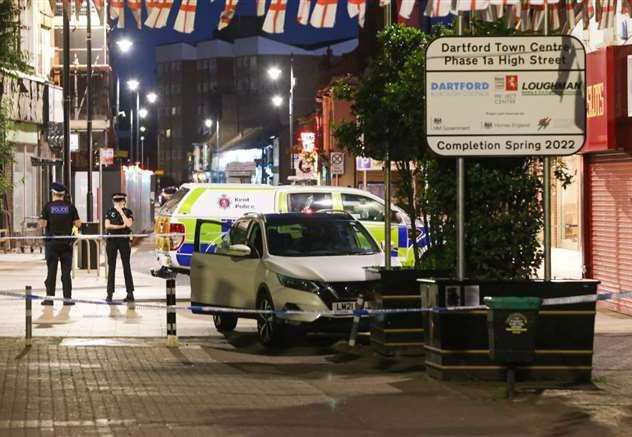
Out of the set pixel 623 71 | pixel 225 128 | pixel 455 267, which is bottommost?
pixel 455 267

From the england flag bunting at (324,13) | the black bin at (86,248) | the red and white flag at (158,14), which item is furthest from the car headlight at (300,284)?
the black bin at (86,248)

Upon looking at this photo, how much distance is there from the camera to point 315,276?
52.5 feet

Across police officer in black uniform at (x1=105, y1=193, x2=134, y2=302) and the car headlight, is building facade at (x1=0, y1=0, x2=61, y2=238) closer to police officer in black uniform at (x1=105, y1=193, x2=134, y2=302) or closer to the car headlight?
police officer in black uniform at (x1=105, y1=193, x2=134, y2=302)

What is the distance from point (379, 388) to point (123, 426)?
314 centimetres

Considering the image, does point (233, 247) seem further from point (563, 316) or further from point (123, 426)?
point (123, 426)

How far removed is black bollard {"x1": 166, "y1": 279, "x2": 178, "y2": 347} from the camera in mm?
15859

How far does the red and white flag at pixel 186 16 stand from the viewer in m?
13.6

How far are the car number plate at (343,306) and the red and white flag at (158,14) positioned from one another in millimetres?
3916

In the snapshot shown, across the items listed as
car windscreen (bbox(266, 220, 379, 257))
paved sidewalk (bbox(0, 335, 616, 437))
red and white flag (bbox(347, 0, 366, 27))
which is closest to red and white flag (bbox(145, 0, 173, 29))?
red and white flag (bbox(347, 0, 366, 27))

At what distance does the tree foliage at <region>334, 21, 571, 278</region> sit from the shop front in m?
3.66

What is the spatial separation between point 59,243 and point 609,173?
8.12 meters

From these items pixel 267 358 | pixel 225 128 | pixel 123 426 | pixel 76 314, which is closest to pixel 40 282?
pixel 76 314

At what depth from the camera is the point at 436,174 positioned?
1416 centimetres

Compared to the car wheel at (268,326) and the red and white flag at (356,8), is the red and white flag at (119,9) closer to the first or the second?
the red and white flag at (356,8)
